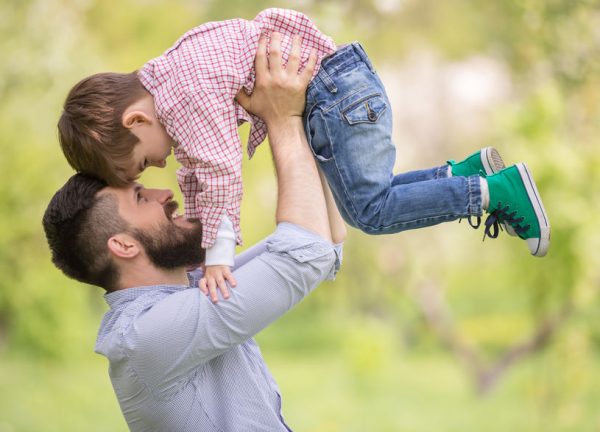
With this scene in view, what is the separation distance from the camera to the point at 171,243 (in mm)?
1767

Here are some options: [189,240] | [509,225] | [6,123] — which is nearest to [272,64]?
[189,240]

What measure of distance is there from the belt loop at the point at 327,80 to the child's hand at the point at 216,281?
0.47 meters

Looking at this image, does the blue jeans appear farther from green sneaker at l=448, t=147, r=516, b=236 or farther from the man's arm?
green sneaker at l=448, t=147, r=516, b=236

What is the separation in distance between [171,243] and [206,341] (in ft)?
0.92

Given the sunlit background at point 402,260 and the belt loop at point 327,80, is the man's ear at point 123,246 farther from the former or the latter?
the sunlit background at point 402,260

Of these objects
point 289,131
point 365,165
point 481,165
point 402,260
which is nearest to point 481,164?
point 481,165

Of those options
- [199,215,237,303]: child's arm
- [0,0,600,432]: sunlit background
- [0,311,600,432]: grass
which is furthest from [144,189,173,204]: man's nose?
[0,311,600,432]: grass

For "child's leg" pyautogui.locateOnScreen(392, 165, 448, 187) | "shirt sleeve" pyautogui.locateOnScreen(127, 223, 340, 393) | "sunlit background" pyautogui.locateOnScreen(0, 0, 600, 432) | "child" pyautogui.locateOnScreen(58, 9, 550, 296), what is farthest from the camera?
"sunlit background" pyautogui.locateOnScreen(0, 0, 600, 432)

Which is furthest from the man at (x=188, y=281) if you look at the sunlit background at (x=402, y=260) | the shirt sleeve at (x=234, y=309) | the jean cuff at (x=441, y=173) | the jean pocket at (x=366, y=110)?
the sunlit background at (x=402, y=260)

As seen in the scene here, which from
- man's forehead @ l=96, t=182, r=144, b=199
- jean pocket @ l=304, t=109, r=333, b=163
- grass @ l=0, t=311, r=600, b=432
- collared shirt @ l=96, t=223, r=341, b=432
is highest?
jean pocket @ l=304, t=109, r=333, b=163

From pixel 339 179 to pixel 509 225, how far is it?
0.42 m

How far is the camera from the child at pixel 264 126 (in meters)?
1.72

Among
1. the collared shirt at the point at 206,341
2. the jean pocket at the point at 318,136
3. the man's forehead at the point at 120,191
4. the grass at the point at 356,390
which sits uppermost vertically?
the jean pocket at the point at 318,136

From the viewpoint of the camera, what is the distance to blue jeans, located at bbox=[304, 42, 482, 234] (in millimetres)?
1761
